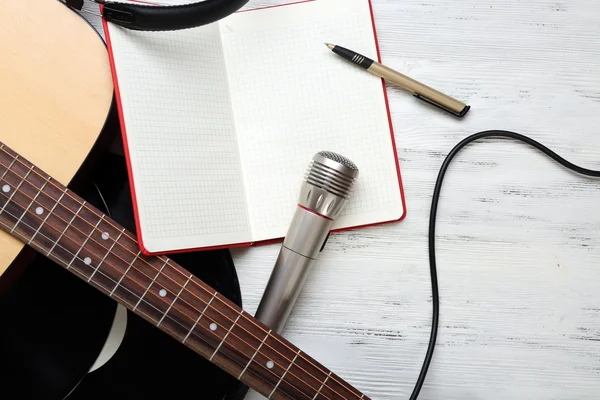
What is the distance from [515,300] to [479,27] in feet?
1.34

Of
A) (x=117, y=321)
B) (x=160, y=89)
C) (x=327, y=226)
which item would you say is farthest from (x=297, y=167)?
(x=117, y=321)

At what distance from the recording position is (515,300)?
73cm

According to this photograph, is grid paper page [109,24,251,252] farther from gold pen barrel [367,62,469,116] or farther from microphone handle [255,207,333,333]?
gold pen barrel [367,62,469,116]

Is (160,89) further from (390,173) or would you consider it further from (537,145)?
(537,145)

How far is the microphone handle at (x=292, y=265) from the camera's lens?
0.64 m

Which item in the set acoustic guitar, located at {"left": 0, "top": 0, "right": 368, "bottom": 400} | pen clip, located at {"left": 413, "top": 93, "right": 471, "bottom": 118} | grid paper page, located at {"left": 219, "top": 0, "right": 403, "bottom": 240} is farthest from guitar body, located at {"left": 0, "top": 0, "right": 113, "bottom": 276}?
pen clip, located at {"left": 413, "top": 93, "right": 471, "bottom": 118}

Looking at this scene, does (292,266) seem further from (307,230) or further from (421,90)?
(421,90)

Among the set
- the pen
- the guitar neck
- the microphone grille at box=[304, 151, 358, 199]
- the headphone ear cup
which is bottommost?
the guitar neck

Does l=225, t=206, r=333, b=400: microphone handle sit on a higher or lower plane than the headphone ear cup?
lower

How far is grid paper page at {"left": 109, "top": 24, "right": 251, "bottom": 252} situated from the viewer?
0.62 m

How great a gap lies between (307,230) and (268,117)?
0.18m

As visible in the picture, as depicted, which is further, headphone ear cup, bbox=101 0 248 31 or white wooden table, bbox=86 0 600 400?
white wooden table, bbox=86 0 600 400

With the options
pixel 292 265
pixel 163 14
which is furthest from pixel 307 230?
pixel 163 14

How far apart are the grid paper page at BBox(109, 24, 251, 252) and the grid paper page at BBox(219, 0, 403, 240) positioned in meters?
0.02
